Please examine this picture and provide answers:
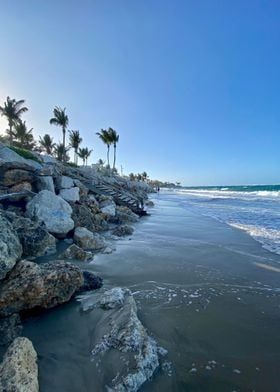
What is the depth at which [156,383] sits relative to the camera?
246 cm

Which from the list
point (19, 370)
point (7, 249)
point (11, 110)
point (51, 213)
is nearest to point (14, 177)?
point (51, 213)

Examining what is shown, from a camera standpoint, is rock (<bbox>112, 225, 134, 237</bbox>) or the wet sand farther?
rock (<bbox>112, 225, 134, 237</bbox>)

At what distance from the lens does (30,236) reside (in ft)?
19.1

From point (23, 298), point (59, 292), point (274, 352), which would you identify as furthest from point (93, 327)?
point (274, 352)

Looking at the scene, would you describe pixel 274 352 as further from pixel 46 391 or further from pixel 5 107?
pixel 5 107

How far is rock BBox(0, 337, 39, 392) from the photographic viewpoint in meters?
2.11

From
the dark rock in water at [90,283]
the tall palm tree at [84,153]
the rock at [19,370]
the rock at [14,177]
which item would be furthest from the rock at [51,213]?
the tall palm tree at [84,153]

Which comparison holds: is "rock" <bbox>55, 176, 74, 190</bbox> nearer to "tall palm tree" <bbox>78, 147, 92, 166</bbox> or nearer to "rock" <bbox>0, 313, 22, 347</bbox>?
"rock" <bbox>0, 313, 22, 347</bbox>

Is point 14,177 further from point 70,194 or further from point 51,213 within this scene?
point 51,213

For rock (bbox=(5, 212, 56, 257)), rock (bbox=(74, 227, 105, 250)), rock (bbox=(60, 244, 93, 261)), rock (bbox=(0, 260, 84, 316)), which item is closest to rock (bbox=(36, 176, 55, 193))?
rock (bbox=(74, 227, 105, 250))

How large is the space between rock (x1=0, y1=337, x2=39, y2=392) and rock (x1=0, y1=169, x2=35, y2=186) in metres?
9.18

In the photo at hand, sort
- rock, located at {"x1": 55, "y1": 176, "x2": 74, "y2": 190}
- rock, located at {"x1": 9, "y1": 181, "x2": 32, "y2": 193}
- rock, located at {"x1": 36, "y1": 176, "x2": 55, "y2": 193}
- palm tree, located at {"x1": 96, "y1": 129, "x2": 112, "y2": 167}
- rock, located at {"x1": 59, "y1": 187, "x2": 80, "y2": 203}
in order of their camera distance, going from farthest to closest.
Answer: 1. palm tree, located at {"x1": 96, "y1": 129, "x2": 112, "y2": 167}
2. rock, located at {"x1": 55, "y1": 176, "x2": 74, "y2": 190}
3. rock, located at {"x1": 59, "y1": 187, "x2": 80, "y2": 203}
4. rock, located at {"x1": 36, "y1": 176, "x2": 55, "y2": 193}
5. rock, located at {"x1": 9, "y1": 181, "x2": 32, "y2": 193}

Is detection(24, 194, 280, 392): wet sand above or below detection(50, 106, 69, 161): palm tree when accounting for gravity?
below

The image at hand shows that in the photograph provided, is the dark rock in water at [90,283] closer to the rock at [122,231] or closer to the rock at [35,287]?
the rock at [35,287]
